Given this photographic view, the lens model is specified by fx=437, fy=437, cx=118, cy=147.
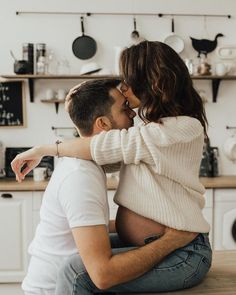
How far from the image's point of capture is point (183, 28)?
3.99 metres

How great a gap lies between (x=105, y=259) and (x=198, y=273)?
35 cm

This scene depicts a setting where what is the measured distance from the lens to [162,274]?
138 cm

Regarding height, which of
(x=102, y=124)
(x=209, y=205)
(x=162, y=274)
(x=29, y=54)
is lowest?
(x=209, y=205)

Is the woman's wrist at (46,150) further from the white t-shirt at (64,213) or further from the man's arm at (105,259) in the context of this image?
the man's arm at (105,259)

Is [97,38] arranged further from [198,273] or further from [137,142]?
[198,273]

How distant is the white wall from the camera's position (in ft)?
12.8

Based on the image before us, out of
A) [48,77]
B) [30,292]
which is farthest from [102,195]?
[48,77]

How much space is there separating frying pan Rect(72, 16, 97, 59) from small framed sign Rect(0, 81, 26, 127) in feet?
1.88

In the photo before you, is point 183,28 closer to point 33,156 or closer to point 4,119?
point 4,119

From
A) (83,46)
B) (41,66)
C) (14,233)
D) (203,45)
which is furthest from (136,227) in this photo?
(203,45)

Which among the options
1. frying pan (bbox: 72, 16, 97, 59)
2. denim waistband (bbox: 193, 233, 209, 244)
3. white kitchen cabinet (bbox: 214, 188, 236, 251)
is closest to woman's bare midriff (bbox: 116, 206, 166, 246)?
denim waistband (bbox: 193, 233, 209, 244)

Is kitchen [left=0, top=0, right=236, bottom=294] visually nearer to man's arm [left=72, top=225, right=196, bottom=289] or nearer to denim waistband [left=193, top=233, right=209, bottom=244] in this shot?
denim waistband [left=193, top=233, right=209, bottom=244]

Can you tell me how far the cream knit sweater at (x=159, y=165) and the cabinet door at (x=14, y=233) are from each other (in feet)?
6.99

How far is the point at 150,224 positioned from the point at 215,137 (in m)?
2.77
